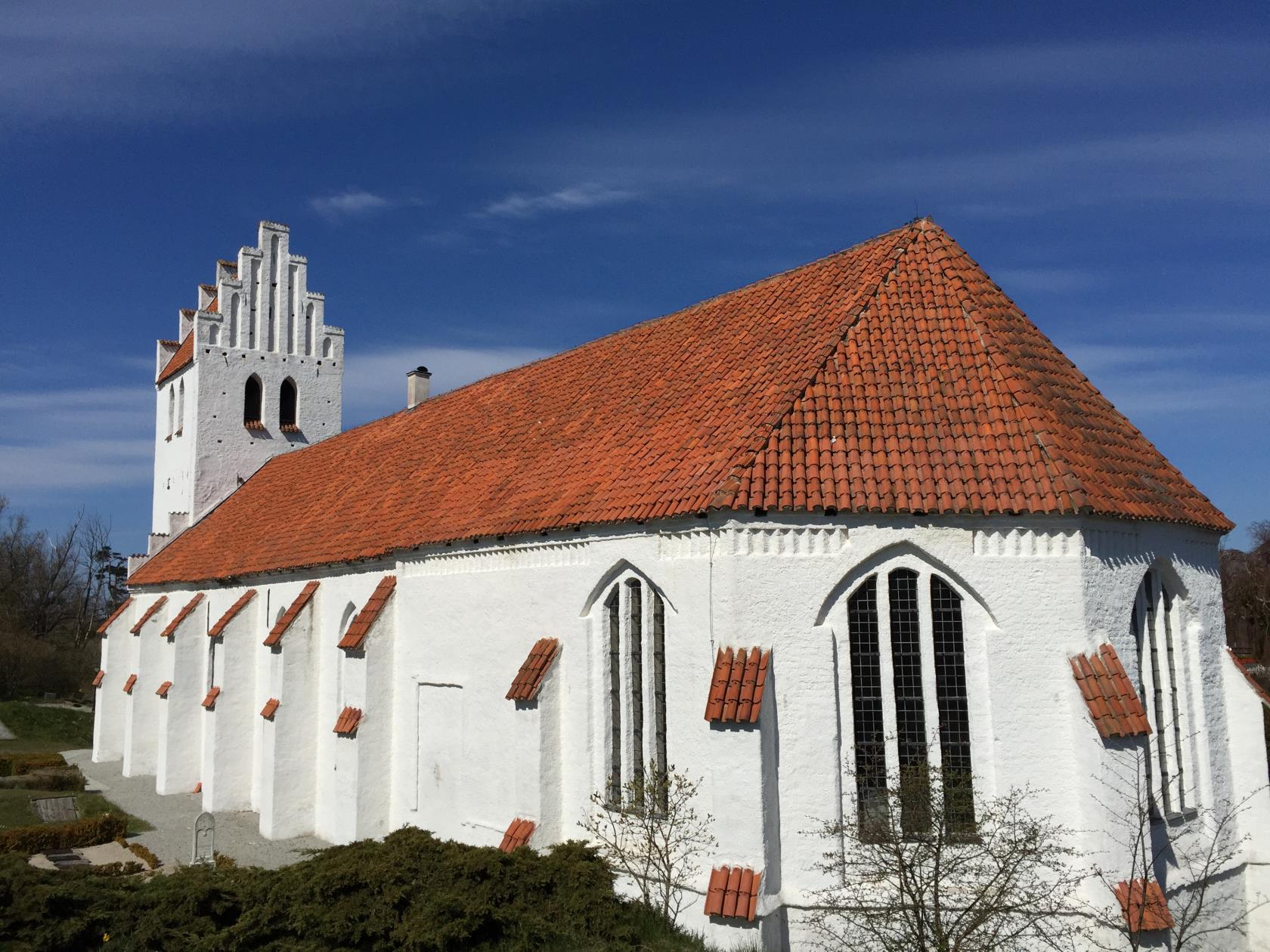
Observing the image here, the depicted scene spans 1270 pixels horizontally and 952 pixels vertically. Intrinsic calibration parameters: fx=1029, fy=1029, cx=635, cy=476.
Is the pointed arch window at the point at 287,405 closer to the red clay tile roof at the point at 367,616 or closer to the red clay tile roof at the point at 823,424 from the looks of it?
the red clay tile roof at the point at 823,424

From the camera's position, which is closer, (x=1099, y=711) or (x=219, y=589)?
(x=1099, y=711)

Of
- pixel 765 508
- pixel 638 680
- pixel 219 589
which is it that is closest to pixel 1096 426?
pixel 765 508

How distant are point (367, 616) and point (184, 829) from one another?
25.7 feet

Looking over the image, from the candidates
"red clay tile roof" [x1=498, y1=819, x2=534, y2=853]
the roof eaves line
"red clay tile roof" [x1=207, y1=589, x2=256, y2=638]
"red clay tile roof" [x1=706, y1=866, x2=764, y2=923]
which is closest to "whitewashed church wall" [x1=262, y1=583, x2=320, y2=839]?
"red clay tile roof" [x1=207, y1=589, x2=256, y2=638]

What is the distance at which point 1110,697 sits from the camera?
11430 mm

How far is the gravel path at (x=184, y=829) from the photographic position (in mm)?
19641

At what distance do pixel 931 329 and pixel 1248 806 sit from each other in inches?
302

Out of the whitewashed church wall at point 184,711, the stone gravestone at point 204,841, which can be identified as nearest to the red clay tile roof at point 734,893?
the stone gravestone at point 204,841

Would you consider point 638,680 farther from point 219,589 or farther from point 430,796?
point 219,589

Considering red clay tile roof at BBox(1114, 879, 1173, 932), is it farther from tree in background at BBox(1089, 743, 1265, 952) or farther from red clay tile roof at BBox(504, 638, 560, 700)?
red clay tile roof at BBox(504, 638, 560, 700)

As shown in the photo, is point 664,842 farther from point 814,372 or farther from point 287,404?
point 287,404

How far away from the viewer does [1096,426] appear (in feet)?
45.0

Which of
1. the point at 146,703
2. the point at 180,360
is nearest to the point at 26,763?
the point at 146,703

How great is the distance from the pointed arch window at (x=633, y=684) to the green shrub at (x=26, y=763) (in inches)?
949
